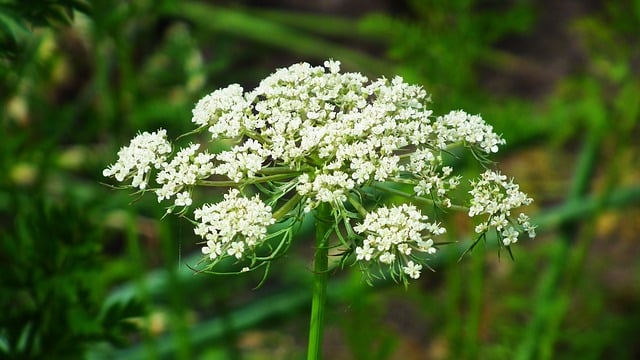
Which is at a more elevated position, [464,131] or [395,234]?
[464,131]

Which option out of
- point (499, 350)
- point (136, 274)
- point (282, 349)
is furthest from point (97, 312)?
point (282, 349)

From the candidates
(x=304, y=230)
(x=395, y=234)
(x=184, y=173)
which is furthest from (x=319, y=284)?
(x=304, y=230)

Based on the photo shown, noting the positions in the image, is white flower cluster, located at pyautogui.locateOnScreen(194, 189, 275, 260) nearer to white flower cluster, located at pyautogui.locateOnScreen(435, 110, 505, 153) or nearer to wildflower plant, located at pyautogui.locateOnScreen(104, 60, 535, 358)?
wildflower plant, located at pyautogui.locateOnScreen(104, 60, 535, 358)

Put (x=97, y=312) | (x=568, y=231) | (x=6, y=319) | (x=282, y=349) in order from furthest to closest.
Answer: (x=282, y=349)
(x=568, y=231)
(x=97, y=312)
(x=6, y=319)

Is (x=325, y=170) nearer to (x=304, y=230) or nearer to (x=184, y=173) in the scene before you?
(x=184, y=173)

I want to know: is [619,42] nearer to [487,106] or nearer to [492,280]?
[487,106]

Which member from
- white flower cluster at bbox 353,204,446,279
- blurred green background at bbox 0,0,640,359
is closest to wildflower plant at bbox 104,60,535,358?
white flower cluster at bbox 353,204,446,279
